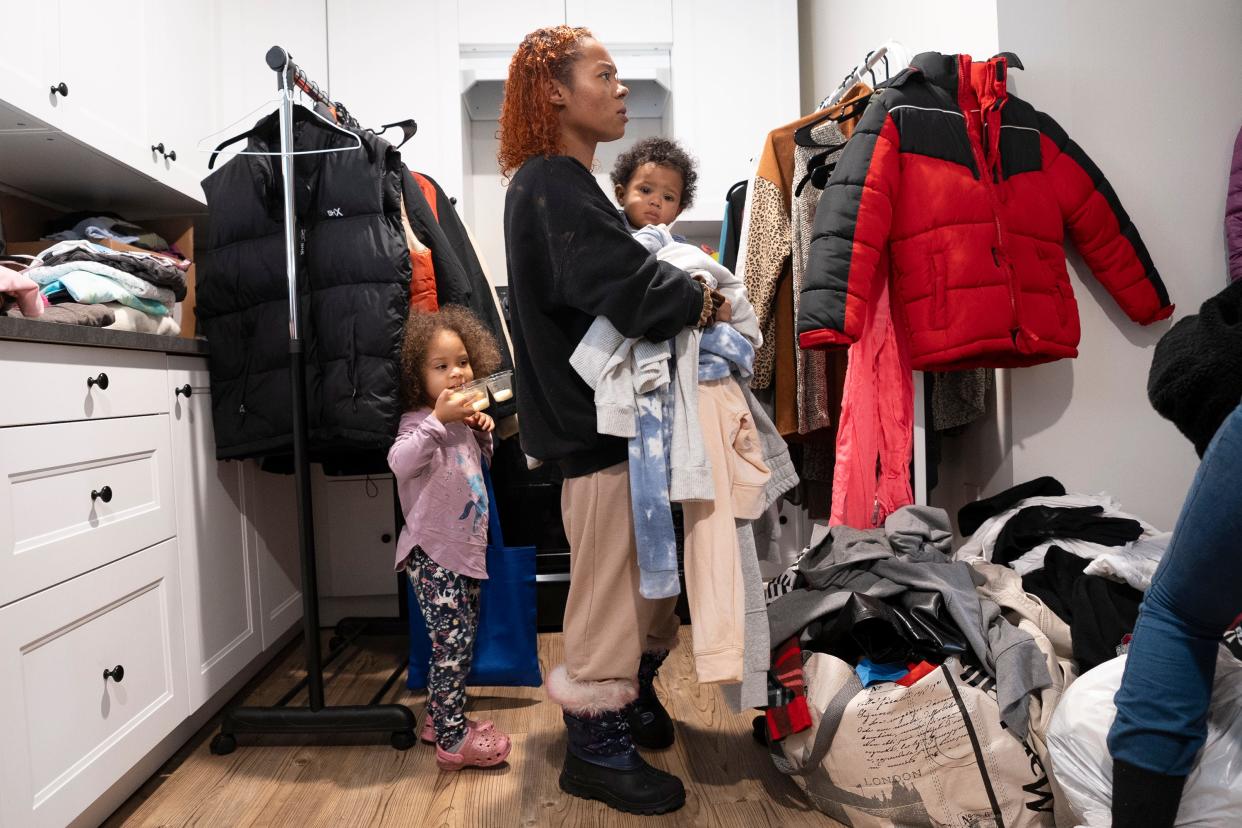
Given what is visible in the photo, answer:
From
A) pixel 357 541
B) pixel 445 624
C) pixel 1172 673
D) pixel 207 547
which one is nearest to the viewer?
pixel 1172 673

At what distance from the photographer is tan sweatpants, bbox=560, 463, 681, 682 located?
4.90 ft

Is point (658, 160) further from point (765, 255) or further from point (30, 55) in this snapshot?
point (30, 55)

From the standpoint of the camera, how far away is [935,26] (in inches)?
89.2

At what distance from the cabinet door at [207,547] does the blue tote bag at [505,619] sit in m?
0.60

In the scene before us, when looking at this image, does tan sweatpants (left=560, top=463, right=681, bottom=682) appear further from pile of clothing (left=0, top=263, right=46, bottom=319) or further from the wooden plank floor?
Result: pile of clothing (left=0, top=263, right=46, bottom=319)

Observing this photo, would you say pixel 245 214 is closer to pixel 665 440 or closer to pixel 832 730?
pixel 665 440

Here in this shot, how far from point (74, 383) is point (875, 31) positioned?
7.88 ft

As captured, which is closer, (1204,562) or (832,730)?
(1204,562)

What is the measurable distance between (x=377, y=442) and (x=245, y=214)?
66 cm

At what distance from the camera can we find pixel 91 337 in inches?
60.4

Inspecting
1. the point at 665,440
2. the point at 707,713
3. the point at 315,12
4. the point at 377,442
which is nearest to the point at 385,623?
the point at 377,442

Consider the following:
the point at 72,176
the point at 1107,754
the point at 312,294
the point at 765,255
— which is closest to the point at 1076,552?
the point at 1107,754

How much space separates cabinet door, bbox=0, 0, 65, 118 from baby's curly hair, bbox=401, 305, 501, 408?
858mm

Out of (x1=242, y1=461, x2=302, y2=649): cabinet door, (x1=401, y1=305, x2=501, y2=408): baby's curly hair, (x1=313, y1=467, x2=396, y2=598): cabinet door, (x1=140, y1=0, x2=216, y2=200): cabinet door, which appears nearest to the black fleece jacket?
(x1=401, y1=305, x2=501, y2=408): baby's curly hair
